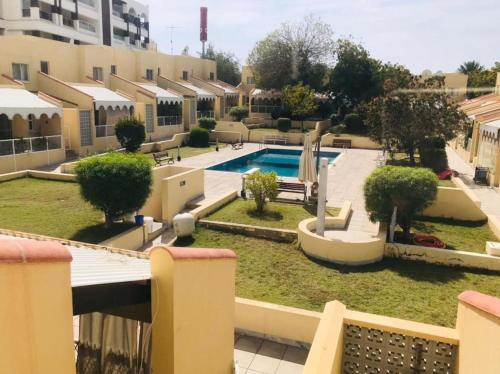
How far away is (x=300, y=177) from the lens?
18.6 meters

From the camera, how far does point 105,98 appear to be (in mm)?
30547

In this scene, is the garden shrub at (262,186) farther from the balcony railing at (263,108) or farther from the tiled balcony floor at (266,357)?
the balcony railing at (263,108)

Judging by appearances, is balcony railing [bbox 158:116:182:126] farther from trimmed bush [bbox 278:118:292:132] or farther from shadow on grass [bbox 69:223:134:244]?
shadow on grass [bbox 69:223:134:244]

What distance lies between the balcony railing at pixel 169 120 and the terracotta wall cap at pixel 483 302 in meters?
34.5

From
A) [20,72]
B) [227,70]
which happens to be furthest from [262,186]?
[227,70]

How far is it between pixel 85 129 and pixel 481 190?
24.9m

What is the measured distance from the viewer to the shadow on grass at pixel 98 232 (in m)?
13.0

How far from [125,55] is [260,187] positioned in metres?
29.2

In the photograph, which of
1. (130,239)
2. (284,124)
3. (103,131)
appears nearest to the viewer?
(130,239)

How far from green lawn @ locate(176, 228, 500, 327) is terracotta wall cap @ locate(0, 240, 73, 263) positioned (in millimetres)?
7333

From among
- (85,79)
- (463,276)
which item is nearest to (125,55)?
(85,79)

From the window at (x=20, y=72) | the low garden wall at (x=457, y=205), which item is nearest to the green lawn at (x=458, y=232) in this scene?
the low garden wall at (x=457, y=205)

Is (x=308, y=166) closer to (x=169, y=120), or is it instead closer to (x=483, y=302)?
(x=483, y=302)

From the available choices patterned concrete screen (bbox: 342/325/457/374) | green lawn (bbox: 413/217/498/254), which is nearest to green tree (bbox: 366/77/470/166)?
green lawn (bbox: 413/217/498/254)
